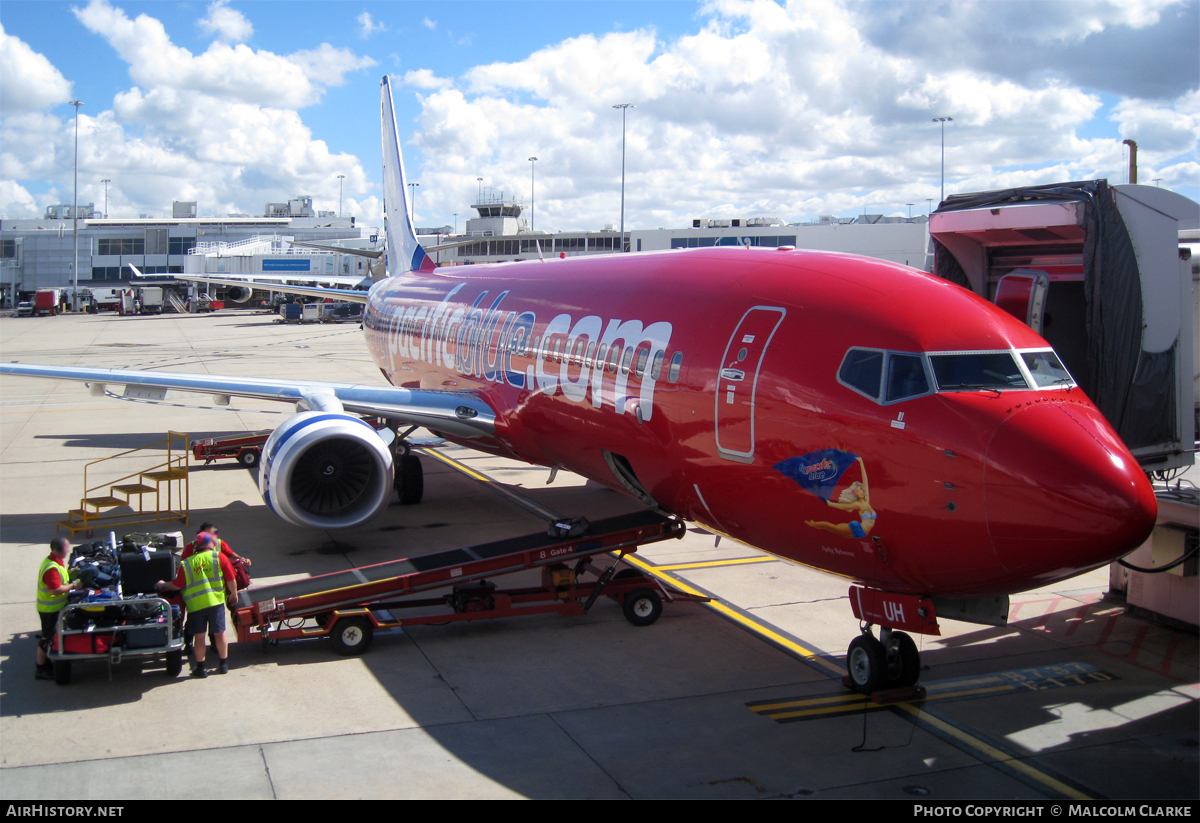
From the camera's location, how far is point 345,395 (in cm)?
1557

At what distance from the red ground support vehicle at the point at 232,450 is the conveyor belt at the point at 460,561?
10.8 metres

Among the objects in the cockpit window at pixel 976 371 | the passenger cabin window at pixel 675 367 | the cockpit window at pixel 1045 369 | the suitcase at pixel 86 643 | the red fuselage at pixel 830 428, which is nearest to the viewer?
the red fuselage at pixel 830 428

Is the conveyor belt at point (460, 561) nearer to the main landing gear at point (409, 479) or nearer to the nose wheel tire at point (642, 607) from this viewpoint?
the nose wheel tire at point (642, 607)

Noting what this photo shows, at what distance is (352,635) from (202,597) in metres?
1.59

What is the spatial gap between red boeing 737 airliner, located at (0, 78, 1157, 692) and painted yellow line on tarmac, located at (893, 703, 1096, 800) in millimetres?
442

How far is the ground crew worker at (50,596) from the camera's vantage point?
9.34m

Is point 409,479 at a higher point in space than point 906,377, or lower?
lower

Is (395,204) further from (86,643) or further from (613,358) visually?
(86,643)

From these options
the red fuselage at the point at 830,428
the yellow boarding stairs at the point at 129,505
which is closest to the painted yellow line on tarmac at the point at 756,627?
the red fuselage at the point at 830,428

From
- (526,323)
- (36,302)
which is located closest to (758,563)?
(526,323)

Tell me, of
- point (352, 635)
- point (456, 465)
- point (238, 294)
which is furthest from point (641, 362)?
point (238, 294)

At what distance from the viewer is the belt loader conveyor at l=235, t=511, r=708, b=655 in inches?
408

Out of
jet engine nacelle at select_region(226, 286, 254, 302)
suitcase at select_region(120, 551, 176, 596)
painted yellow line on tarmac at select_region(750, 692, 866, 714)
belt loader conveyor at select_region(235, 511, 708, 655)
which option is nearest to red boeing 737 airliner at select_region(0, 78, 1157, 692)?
painted yellow line on tarmac at select_region(750, 692, 866, 714)
